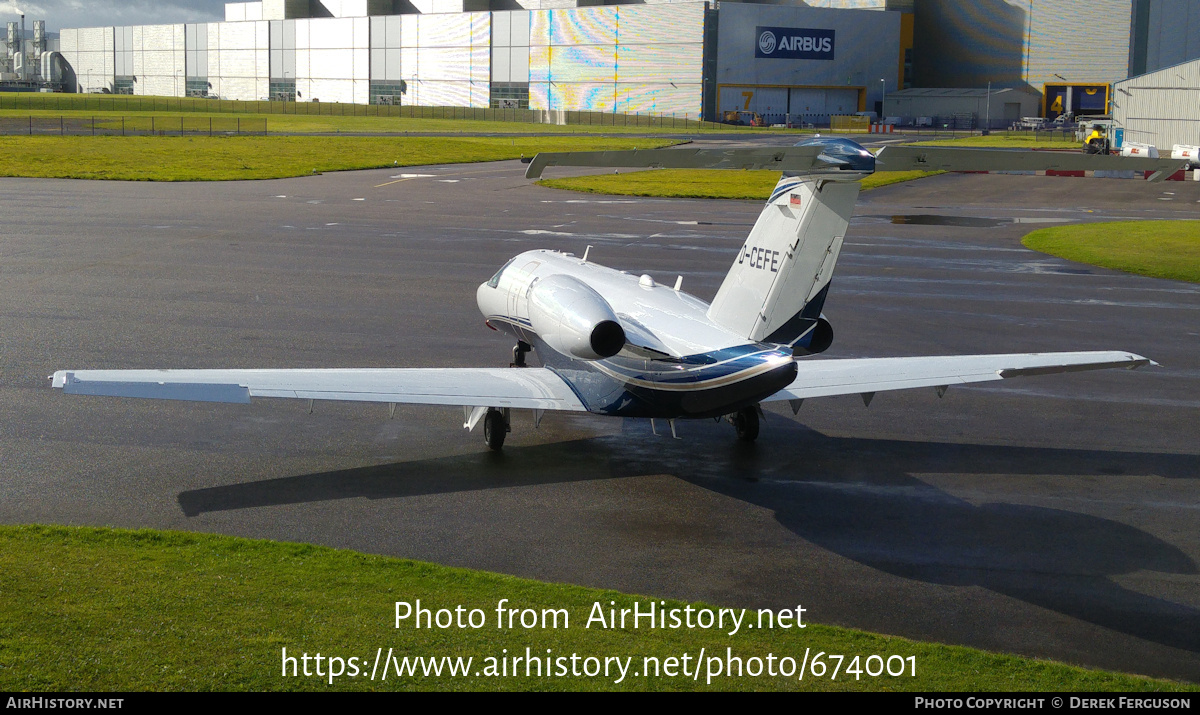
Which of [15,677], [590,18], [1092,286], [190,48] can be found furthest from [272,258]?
[190,48]

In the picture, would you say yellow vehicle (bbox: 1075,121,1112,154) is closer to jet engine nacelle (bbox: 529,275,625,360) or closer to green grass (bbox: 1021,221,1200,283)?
green grass (bbox: 1021,221,1200,283)

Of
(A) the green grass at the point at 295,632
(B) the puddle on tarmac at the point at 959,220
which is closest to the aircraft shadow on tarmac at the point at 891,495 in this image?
(A) the green grass at the point at 295,632

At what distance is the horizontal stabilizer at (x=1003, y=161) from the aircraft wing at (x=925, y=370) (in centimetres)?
341

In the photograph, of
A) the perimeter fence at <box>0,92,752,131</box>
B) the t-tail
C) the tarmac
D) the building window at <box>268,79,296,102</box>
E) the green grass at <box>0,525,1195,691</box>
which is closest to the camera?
the green grass at <box>0,525,1195,691</box>

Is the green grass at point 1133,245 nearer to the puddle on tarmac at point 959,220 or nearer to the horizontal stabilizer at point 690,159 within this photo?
the puddle on tarmac at point 959,220

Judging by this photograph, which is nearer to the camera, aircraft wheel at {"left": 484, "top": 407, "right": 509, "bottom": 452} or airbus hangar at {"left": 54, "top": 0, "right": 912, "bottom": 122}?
aircraft wheel at {"left": 484, "top": 407, "right": 509, "bottom": 452}

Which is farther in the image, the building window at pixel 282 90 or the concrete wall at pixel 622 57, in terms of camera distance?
the building window at pixel 282 90

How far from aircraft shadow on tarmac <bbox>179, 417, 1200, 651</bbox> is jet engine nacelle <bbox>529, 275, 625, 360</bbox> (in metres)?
1.92

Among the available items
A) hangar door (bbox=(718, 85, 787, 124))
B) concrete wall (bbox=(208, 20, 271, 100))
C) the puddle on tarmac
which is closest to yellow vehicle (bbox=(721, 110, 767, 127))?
hangar door (bbox=(718, 85, 787, 124))

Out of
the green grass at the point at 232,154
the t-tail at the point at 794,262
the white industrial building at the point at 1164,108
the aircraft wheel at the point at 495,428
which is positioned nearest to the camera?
the t-tail at the point at 794,262

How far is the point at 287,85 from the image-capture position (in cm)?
17575

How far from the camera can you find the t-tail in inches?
555

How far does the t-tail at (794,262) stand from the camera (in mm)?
14094

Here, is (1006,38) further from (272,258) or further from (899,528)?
(899,528)
